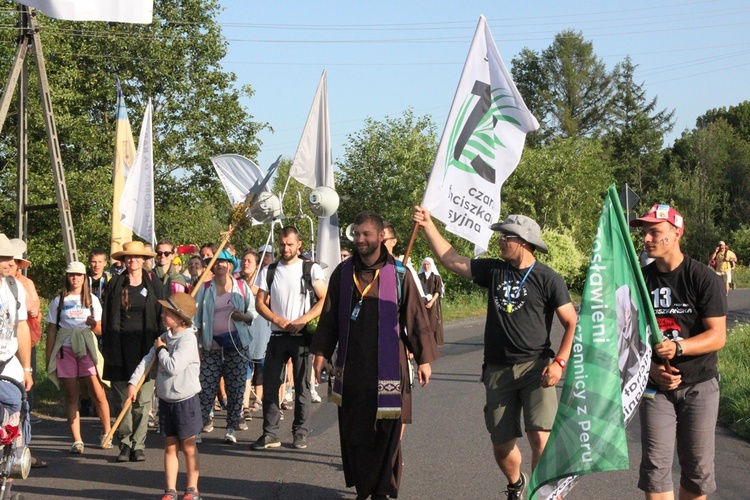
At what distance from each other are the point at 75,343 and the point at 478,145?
4269 millimetres

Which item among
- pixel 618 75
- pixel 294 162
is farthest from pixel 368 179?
pixel 618 75

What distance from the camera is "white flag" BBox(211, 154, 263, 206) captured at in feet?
46.6

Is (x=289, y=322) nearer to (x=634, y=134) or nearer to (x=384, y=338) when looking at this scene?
(x=384, y=338)

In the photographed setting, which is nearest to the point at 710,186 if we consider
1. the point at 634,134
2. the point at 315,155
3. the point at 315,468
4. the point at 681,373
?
the point at 634,134

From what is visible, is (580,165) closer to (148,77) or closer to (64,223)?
(148,77)

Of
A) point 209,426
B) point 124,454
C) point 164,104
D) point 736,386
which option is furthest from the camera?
point 164,104

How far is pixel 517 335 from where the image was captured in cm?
625

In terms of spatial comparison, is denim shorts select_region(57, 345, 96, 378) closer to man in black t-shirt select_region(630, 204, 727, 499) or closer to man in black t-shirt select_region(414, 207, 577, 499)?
man in black t-shirt select_region(414, 207, 577, 499)

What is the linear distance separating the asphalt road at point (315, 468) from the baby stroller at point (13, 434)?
2.92ft

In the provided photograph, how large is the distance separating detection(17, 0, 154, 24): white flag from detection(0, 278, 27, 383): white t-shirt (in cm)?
191

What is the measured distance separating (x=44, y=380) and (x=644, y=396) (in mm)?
9385

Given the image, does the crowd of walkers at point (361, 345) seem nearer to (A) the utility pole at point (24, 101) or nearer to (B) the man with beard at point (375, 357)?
(B) the man with beard at point (375, 357)

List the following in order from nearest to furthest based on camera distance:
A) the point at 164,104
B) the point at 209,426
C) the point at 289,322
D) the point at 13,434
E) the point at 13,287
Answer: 1. the point at 13,434
2. the point at 13,287
3. the point at 289,322
4. the point at 209,426
5. the point at 164,104

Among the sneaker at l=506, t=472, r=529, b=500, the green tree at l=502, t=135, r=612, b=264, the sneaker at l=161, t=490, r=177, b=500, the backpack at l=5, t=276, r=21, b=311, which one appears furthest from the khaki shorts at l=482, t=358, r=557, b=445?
the green tree at l=502, t=135, r=612, b=264
